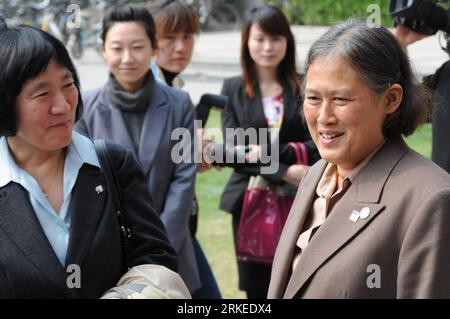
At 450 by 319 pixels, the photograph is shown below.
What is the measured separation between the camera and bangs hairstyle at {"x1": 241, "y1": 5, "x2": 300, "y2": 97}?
4297 millimetres

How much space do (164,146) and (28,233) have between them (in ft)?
4.93

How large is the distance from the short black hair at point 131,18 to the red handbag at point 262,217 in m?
0.95

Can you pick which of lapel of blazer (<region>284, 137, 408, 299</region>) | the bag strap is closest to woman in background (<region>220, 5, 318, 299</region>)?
the bag strap

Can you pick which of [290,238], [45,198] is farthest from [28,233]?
[290,238]

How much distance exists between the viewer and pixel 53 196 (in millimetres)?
2330

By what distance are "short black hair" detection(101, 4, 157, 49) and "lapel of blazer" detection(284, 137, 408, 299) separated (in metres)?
1.94

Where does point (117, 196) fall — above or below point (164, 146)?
above

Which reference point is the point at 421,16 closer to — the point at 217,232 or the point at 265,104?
the point at 265,104

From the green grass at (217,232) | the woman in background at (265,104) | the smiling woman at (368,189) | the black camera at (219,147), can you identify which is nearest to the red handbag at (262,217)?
the woman in background at (265,104)

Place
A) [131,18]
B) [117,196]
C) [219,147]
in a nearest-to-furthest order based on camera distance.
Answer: [117,196]
[131,18]
[219,147]

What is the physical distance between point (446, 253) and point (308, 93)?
0.61m

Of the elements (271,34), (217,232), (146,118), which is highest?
(271,34)

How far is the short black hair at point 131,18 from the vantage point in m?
3.82
